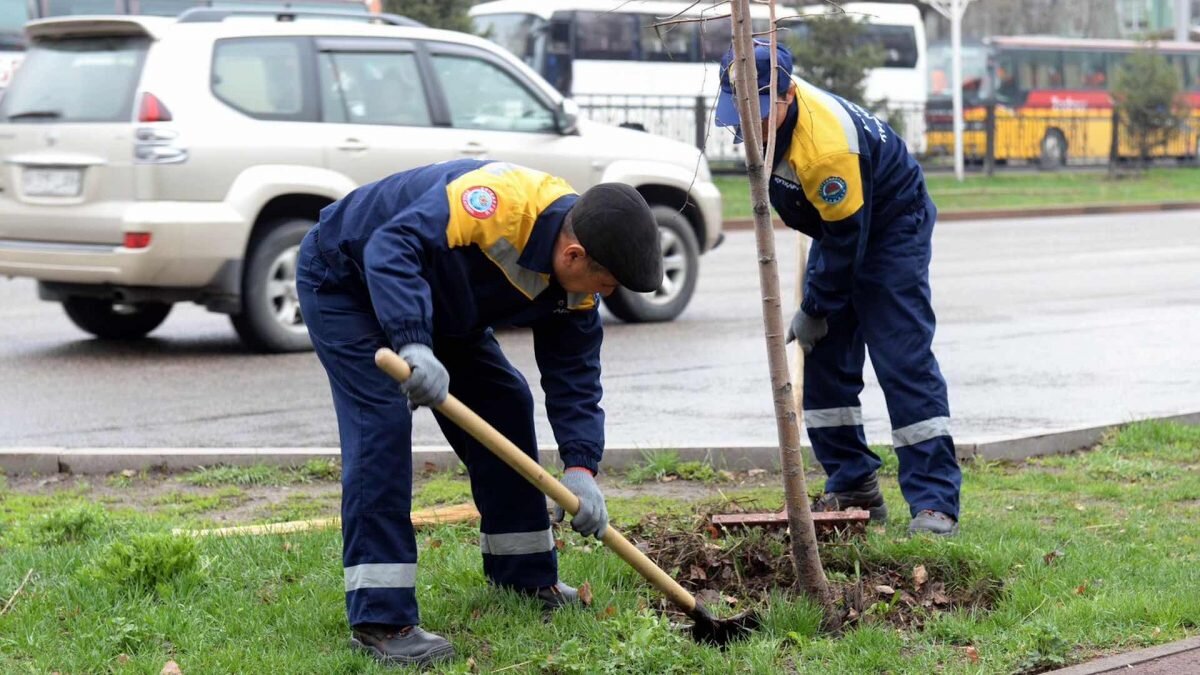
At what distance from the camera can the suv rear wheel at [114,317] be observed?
1024cm

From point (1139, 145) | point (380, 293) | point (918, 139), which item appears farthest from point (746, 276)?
point (1139, 145)

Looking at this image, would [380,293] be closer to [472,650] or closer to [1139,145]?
[472,650]

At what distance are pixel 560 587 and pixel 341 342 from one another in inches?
37.9

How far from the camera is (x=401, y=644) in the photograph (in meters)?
3.83

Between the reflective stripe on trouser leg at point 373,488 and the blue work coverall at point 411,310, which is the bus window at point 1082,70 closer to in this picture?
the blue work coverall at point 411,310

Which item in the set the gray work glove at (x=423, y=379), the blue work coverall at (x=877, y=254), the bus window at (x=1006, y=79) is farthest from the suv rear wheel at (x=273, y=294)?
the bus window at (x=1006, y=79)

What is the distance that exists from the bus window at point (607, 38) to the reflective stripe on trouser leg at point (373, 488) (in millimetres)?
27770

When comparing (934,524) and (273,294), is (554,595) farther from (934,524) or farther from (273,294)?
(273,294)

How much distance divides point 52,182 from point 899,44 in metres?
28.8

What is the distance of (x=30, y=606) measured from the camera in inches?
166

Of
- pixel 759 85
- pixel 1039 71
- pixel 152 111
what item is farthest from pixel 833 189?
pixel 1039 71

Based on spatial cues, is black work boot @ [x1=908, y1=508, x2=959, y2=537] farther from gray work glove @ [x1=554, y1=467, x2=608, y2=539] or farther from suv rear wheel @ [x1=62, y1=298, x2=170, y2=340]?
suv rear wheel @ [x1=62, y1=298, x2=170, y2=340]

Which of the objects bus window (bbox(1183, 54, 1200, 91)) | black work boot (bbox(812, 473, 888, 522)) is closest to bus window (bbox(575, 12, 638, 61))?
bus window (bbox(1183, 54, 1200, 91))

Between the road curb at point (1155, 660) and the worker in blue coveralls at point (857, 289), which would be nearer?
the road curb at point (1155, 660)
